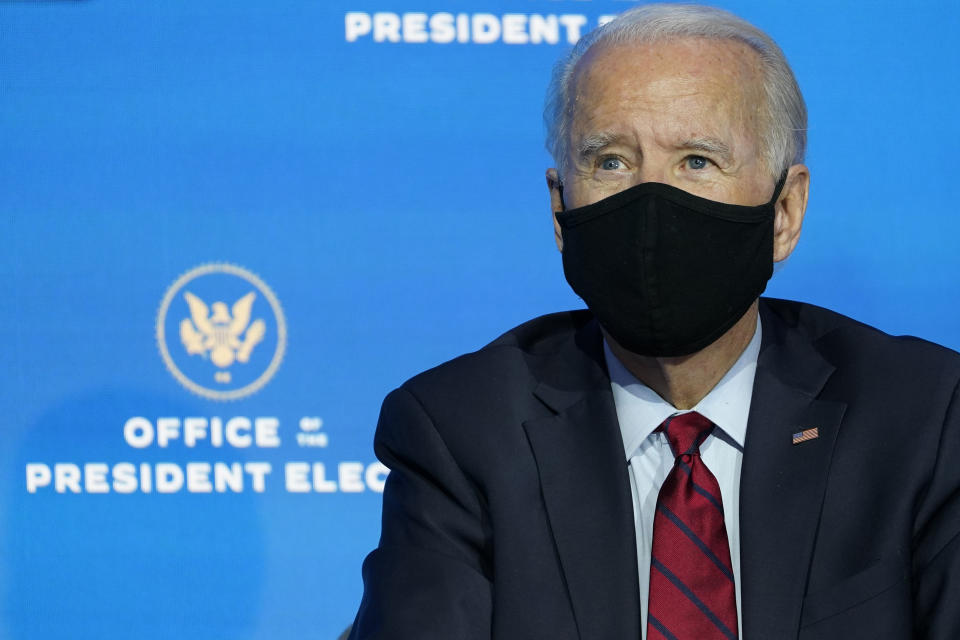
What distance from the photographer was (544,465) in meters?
1.41

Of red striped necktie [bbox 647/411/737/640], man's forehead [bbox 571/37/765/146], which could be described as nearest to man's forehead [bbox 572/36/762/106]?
man's forehead [bbox 571/37/765/146]

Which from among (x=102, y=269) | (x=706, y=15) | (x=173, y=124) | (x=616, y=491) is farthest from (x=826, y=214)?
(x=102, y=269)

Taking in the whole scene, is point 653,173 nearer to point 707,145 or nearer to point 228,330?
point 707,145

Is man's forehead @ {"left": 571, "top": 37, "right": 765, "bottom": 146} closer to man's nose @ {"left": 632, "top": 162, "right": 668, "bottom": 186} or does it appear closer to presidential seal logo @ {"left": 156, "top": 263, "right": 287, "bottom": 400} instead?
man's nose @ {"left": 632, "top": 162, "right": 668, "bottom": 186}

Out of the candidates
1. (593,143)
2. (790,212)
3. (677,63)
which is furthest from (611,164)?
(790,212)

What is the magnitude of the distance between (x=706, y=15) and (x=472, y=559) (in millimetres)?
784

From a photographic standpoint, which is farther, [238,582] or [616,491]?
[238,582]

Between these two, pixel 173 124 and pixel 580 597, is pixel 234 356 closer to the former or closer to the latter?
pixel 173 124

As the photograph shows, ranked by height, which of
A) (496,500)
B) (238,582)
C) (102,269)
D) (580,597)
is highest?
(102,269)

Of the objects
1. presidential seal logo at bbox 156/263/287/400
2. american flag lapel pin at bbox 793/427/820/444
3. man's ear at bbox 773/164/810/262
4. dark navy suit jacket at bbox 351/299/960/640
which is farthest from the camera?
presidential seal logo at bbox 156/263/287/400

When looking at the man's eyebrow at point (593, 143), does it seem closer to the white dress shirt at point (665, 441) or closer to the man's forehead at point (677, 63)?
the man's forehead at point (677, 63)

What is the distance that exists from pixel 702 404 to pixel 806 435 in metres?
0.14

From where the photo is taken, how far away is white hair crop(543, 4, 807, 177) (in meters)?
1.43

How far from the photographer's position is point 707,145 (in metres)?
1.37
